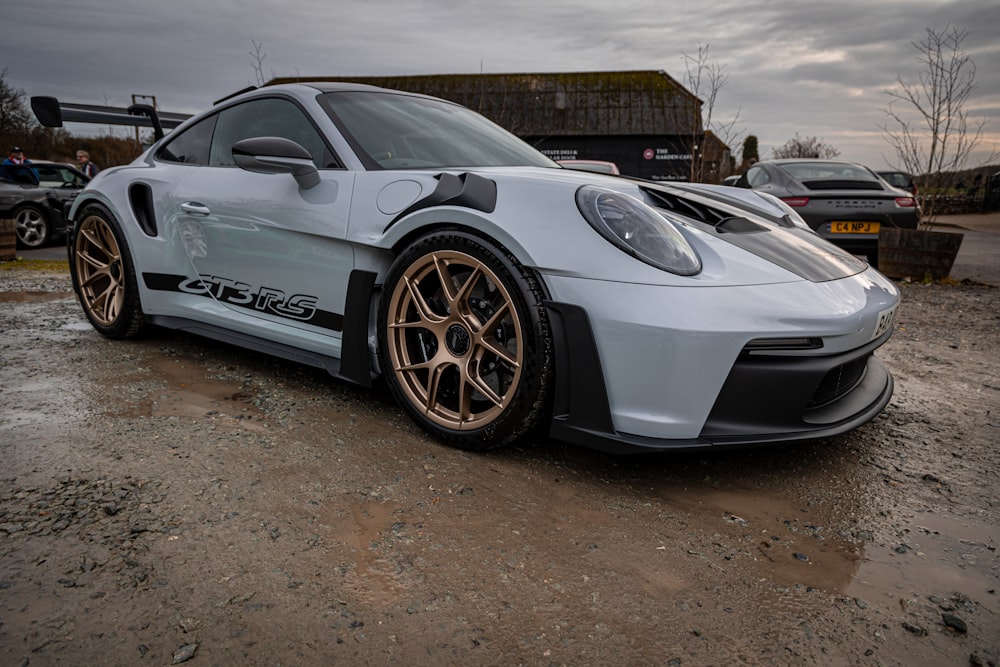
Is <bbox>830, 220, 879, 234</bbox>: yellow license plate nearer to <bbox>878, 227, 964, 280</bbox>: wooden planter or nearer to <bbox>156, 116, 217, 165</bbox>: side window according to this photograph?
<bbox>878, 227, 964, 280</bbox>: wooden planter

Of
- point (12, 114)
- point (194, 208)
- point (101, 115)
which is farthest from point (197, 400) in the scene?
point (12, 114)

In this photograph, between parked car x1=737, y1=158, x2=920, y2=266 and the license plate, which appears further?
parked car x1=737, y1=158, x2=920, y2=266

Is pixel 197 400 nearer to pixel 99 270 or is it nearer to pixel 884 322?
pixel 99 270

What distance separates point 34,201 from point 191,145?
29.2 ft

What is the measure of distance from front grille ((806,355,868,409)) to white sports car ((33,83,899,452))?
0.03 ft

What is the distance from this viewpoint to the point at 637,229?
2.19 metres

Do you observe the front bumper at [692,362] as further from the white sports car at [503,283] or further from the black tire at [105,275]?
the black tire at [105,275]

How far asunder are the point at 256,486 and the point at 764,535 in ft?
4.94

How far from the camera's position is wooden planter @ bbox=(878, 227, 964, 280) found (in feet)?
23.2

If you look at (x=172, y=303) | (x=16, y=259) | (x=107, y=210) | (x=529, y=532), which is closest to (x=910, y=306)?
(x=529, y=532)

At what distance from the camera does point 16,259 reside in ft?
28.9

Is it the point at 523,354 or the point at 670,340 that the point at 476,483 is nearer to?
the point at 523,354

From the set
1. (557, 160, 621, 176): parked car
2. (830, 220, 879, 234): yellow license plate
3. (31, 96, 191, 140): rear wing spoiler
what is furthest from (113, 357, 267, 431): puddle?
(830, 220, 879, 234): yellow license plate

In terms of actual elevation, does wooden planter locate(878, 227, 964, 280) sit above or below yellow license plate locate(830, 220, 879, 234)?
below
